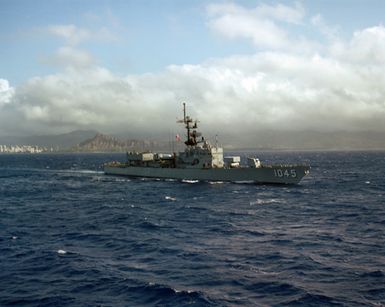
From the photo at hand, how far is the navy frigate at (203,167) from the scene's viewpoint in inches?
2822

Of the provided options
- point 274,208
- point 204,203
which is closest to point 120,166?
point 204,203


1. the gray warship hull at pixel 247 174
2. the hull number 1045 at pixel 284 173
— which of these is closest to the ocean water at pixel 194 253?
the hull number 1045 at pixel 284 173

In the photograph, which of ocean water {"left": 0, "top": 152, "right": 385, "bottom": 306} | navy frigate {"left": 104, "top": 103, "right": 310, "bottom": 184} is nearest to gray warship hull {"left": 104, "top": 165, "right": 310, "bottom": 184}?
navy frigate {"left": 104, "top": 103, "right": 310, "bottom": 184}

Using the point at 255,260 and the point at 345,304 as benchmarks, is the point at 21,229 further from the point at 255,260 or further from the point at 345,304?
the point at 345,304

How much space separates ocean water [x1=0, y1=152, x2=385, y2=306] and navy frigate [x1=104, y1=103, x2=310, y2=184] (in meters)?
18.2

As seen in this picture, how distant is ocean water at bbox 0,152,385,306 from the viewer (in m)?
20.3

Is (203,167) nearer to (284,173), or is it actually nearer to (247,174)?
(247,174)

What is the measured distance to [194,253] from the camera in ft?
90.3

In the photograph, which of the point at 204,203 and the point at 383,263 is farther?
the point at 204,203

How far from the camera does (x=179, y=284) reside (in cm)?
2172

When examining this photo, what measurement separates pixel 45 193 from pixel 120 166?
1383 inches

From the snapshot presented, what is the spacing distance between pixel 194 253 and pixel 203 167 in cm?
5081

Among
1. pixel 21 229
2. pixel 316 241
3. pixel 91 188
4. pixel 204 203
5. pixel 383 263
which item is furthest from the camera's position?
pixel 91 188

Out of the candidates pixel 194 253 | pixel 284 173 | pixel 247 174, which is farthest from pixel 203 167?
pixel 194 253
